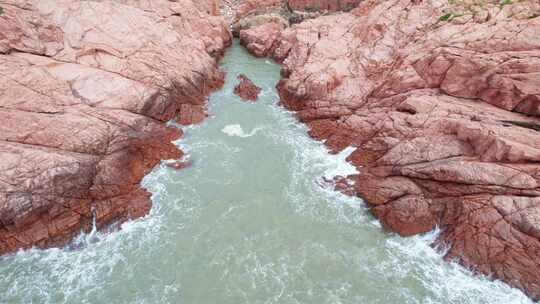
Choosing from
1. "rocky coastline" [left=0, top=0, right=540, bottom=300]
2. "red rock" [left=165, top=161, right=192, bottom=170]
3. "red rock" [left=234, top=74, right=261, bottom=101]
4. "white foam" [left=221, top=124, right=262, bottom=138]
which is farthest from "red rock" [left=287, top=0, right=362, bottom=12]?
"red rock" [left=165, top=161, right=192, bottom=170]

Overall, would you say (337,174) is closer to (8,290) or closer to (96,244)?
(96,244)

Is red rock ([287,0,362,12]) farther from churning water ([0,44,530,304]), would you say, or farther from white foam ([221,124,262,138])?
churning water ([0,44,530,304])

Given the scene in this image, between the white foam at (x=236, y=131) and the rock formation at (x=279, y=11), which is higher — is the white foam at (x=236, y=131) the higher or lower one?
the lower one

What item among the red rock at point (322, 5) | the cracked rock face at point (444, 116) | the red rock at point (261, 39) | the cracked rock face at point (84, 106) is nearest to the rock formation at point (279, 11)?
the red rock at point (322, 5)

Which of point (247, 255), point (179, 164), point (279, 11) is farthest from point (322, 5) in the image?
point (247, 255)

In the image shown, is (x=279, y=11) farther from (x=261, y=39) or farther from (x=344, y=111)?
(x=344, y=111)

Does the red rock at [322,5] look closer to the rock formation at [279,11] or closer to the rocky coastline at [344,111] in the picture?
the rock formation at [279,11]
